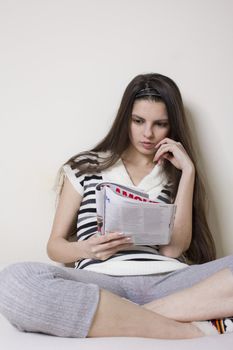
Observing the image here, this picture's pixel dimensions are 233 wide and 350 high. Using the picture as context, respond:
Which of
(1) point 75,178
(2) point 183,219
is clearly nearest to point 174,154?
(2) point 183,219

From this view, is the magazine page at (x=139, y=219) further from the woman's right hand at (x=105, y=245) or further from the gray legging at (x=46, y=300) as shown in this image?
the gray legging at (x=46, y=300)

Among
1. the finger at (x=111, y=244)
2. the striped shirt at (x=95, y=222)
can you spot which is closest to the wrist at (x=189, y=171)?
the striped shirt at (x=95, y=222)

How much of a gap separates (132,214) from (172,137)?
533 mm

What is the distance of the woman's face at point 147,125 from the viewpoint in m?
1.68

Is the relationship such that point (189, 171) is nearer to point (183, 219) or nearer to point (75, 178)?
point (183, 219)

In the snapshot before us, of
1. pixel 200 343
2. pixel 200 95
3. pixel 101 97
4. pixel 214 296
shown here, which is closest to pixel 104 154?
pixel 101 97

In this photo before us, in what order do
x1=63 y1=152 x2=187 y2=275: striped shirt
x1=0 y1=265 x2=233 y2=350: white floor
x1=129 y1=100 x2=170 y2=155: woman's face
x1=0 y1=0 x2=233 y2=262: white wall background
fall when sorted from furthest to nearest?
x1=0 y1=0 x2=233 y2=262: white wall background
x1=129 y1=100 x2=170 y2=155: woman's face
x1=63 y1=152 x2=187 y2=275: striped shirt
x1=0 y1=265 x2=233 y2=350: white floor

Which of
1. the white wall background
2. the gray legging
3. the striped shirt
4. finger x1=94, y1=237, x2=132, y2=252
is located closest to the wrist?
the striped shirt

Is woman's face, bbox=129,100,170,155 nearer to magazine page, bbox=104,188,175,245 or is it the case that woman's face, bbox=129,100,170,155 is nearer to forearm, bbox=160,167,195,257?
forearm, bbox=160,167,195,257

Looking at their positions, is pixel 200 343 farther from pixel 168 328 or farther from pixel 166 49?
pixel 166 49

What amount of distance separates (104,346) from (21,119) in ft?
3.47

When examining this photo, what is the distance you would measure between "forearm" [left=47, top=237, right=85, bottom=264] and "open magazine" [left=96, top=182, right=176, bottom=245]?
0.48 feet

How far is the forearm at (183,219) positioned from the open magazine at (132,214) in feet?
0.50

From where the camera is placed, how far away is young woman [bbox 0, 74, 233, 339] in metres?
1.08
